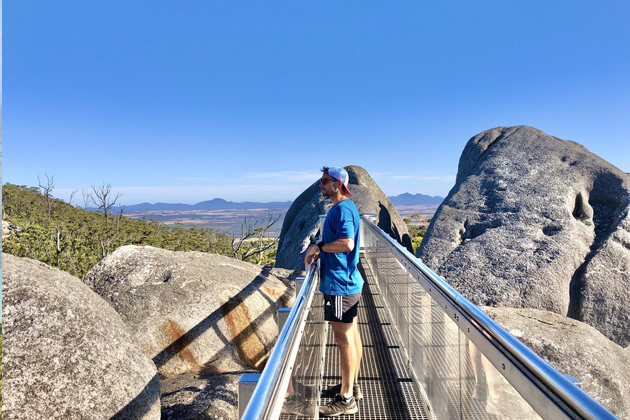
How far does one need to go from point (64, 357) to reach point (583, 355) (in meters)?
7.24

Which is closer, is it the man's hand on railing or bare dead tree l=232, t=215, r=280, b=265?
the man's hand on railing

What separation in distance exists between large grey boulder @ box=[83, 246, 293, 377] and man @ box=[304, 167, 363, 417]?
2488 millimetres

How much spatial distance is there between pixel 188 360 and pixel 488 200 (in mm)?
10085

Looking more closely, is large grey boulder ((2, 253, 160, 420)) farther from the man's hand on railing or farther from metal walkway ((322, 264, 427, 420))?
the man's hand on railing

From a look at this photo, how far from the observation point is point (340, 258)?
11.7 ft

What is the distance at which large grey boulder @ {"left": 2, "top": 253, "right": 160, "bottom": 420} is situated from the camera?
340cm

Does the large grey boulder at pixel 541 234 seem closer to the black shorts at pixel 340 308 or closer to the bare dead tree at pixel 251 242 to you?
the black shorts at pixel 340 308

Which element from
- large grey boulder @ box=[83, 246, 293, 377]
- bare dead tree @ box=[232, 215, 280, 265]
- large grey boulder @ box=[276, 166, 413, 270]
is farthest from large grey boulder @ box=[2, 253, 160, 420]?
bare dead tree @ box=[232, 215, 280, 265]

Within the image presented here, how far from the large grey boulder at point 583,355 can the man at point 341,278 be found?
421 centimetres

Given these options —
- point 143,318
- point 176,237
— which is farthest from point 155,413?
point 176,237

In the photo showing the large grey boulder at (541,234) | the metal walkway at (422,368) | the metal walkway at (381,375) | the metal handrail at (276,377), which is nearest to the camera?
the metal handrail at (276,377)

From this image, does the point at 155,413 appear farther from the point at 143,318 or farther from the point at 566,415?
the point at 566,415

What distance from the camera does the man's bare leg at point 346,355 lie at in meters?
3.50

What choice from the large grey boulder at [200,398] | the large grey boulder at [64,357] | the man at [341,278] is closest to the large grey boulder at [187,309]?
the large grey boulder at [200,398]
